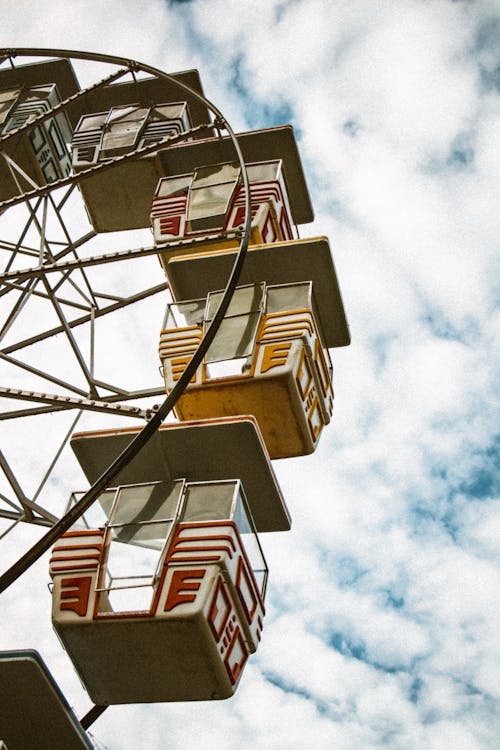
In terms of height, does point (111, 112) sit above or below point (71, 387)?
above

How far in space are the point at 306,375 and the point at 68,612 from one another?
522 cm

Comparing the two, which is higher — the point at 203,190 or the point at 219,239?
the point at 219,239

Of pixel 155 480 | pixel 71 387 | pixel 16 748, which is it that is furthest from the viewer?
pixel 71 387

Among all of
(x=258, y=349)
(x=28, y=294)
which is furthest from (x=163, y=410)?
(x=28, y=294)

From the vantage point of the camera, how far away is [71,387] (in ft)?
56.1

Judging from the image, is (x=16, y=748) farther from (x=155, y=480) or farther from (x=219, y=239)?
(x=219, y=239)

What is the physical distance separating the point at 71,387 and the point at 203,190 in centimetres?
561

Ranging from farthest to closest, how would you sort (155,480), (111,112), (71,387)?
(111,112)
(71,387)
(155,480)

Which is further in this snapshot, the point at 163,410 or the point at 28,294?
the point at 28,294

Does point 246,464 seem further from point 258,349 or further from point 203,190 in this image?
point 203,190

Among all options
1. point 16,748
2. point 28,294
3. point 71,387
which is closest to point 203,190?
point 28,294

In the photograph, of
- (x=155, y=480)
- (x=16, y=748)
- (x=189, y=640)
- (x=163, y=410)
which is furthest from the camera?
(x=155, y=480)

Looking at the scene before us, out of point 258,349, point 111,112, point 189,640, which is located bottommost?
point 189,640

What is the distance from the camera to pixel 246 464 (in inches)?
569
